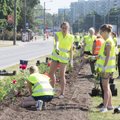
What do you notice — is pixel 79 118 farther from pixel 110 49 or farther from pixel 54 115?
pixel 110 49

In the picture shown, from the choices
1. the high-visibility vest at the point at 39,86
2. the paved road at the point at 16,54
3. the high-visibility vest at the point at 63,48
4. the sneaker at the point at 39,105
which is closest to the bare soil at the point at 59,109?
the sneaker at the point at 39,105

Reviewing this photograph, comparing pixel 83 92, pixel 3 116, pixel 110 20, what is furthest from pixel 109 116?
pixel 110 20

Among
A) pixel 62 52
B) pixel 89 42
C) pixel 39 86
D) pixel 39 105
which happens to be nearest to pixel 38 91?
pixel 39 86

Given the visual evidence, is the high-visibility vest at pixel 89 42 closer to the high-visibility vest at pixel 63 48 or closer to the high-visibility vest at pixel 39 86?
the high-visibility vest at pixel 63 48

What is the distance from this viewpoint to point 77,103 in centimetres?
1080

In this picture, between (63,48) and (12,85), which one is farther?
(63,48)

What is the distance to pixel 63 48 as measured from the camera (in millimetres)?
11773

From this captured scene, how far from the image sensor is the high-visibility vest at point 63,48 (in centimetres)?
1162

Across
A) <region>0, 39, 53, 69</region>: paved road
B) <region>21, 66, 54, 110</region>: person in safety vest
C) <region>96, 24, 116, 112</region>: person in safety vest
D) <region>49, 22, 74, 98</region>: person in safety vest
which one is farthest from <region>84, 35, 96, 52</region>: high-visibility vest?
<region>21, 66, 54, 110</region>: person in safety vest

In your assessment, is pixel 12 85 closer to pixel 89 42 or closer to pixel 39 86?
pixel 39 86

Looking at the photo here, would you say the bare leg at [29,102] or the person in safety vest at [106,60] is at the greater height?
the person in safety vest at [106,60]

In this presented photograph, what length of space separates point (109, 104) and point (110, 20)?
77985mm

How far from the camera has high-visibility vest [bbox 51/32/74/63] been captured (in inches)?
457

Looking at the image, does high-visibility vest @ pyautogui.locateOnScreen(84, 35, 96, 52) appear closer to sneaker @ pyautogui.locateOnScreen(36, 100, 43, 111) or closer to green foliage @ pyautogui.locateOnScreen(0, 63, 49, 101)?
green foliage @ pyautogui.locateOnScreen(0, 63, 49, 101)
